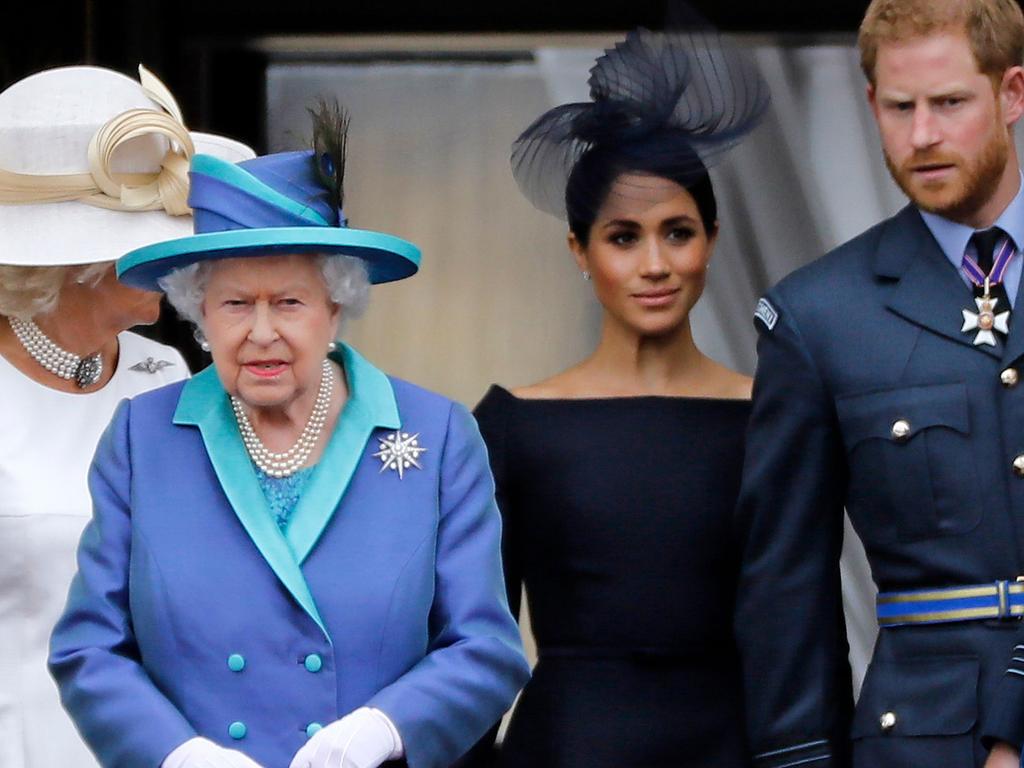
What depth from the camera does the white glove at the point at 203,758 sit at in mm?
3260

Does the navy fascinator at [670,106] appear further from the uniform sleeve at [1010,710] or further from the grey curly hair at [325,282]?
the uniform sleeve at [1010,710]

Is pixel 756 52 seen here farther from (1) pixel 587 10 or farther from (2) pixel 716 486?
(2) pixel 716 486

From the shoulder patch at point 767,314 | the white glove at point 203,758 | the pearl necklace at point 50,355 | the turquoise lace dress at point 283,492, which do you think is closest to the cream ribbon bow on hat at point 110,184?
the pearl necklace at point 50,355

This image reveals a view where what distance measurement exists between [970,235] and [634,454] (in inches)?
31.9

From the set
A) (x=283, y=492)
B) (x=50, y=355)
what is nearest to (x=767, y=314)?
(x=283, y=492)

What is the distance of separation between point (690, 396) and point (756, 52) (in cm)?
134

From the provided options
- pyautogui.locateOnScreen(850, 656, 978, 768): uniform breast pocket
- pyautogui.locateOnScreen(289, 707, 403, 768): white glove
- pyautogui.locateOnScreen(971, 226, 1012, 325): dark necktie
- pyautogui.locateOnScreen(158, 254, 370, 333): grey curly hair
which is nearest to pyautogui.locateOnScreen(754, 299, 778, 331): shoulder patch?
pyautogui.locateOnScreen(971, 226, 1012, 325): dark necktie

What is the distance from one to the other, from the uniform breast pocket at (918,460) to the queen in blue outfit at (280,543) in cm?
62

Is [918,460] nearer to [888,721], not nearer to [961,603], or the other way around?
[961,603]

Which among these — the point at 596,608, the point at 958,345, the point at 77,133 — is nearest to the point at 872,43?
the point at 958,345

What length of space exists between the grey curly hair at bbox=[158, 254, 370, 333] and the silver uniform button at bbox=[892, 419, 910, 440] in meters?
0.86

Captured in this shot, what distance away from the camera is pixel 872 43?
3.79 metres

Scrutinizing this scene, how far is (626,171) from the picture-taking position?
14.4 ft

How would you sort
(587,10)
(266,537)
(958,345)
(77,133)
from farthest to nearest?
(587,10), (77,133), (958,345), (266,537)
